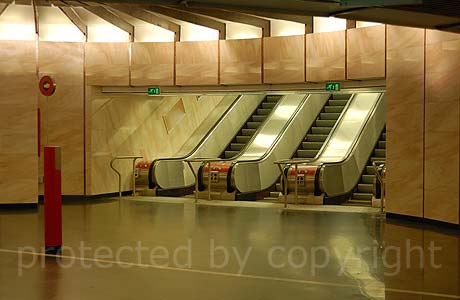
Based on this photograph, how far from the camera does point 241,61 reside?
13.3 metres

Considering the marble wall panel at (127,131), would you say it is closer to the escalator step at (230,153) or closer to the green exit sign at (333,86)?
the escalator step at (230,153)

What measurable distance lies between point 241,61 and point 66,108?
3.42m

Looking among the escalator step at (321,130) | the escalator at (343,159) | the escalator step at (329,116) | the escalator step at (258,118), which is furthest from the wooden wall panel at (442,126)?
the escalator step at (258,118)

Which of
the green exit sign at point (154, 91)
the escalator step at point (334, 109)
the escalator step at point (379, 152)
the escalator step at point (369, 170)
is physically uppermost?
the green exit sign at point (154, 91)

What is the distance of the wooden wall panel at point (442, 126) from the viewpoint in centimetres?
996

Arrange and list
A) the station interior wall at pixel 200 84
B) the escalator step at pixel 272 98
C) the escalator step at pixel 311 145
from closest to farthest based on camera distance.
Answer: the station interior wall at pixel 200 84
the escalator step at pixel 311 145
the escalator step at pixel 272 98

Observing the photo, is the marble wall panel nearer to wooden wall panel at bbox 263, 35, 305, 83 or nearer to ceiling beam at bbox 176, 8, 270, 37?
ceiling beam at bbox 176, 8, 270, 37

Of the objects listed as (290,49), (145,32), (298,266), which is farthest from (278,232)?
(145,32)

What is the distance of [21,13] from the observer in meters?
13.0

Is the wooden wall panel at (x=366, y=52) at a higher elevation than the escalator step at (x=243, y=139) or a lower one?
higher

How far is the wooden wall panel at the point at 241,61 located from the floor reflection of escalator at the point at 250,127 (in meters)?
3.25

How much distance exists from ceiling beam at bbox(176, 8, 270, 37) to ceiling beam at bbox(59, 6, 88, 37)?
232 cm

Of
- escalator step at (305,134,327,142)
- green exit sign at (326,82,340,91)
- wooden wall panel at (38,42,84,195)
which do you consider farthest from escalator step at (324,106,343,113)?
wooden wall panel at (38,42,84,195)

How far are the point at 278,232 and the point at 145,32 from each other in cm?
610
